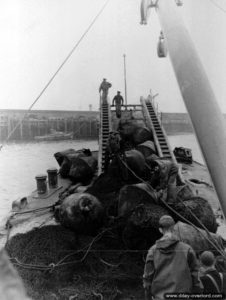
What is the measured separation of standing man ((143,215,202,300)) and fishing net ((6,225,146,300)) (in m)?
1.47

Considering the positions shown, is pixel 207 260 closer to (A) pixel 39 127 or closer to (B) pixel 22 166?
(B) pixel 22 166

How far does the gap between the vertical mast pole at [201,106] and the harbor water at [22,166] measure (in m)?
12.1

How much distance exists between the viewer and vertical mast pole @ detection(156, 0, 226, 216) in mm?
1877

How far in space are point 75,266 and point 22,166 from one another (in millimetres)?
22437

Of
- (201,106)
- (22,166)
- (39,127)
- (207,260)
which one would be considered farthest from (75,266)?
(39,127)

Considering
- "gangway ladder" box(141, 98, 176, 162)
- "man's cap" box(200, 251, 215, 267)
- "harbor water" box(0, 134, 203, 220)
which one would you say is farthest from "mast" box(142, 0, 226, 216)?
"harbor water" box(0, 134, 203, 220)

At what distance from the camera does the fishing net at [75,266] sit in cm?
406

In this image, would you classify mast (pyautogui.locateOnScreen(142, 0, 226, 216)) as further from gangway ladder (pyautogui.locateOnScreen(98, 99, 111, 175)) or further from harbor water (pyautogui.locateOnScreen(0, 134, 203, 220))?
harbor water (pyautogui.locateOnScreen(0, 134, 203, 220))

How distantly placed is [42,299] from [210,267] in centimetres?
231

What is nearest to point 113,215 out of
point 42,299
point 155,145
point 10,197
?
point 42,299

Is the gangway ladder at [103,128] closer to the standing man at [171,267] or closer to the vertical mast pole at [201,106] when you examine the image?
the standing man at [171,267]

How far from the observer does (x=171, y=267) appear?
266cm

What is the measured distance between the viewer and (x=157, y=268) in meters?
2.70

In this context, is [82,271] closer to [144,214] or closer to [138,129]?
[144,214]
